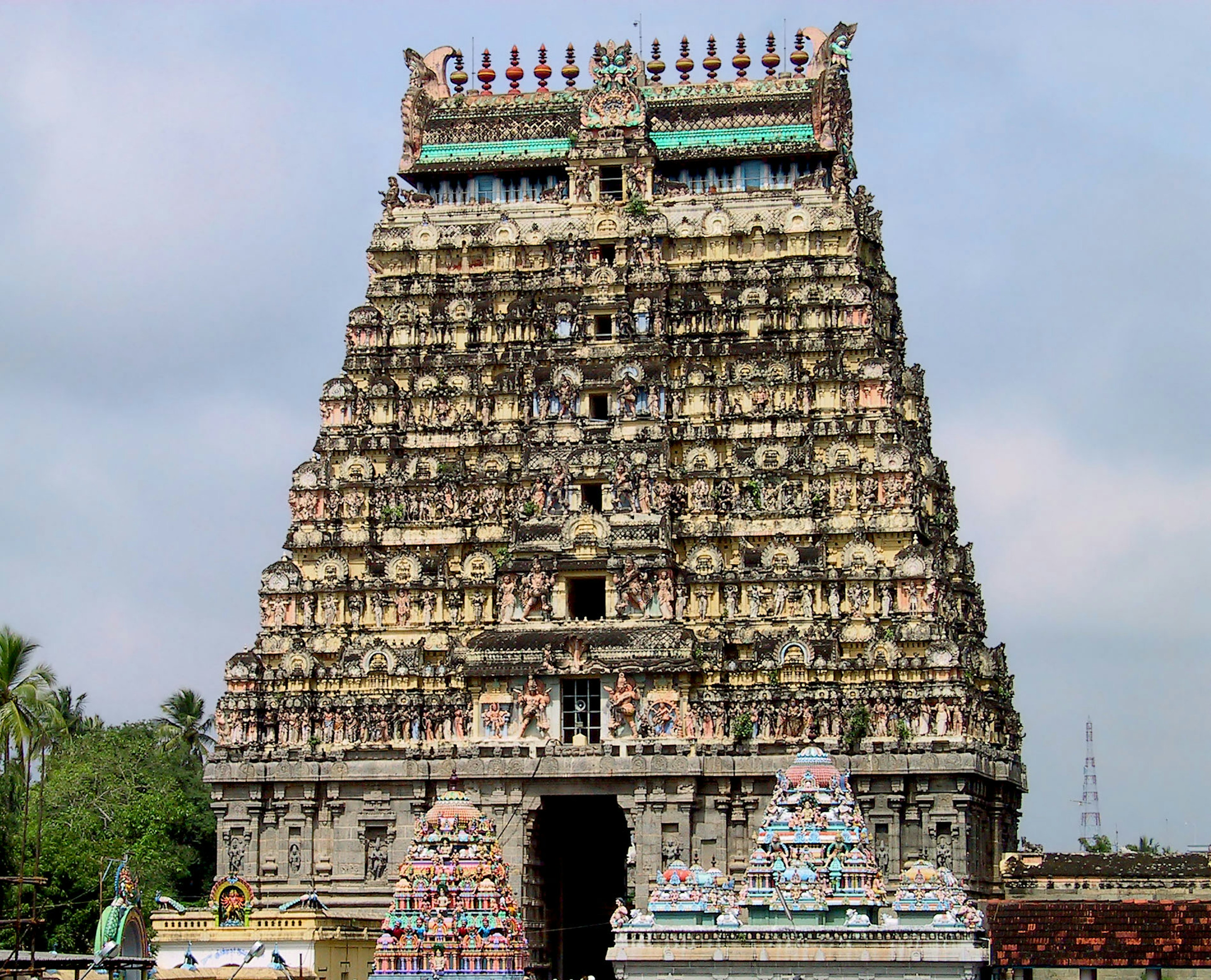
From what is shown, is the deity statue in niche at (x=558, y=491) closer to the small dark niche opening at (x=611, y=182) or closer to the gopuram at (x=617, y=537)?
the gopuram at (x=617, y=537)

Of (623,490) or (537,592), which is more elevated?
(623,490)

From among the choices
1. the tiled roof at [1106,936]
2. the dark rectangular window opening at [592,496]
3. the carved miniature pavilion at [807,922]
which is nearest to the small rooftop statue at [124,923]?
the carved miniature pavilion at [807,922]

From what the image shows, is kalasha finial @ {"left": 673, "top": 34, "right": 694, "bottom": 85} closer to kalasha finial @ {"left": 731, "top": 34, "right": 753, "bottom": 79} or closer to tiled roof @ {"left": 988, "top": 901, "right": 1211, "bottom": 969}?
kalasha finial @ {"left": 731, "top": 34, "right": 753, "bottom": 79}

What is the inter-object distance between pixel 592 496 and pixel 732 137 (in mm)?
15484

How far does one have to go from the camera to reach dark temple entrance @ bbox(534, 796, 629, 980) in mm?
77062

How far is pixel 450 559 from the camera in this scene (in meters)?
80.4

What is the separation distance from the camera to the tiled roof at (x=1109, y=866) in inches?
2881

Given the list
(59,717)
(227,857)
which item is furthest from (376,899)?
(59,717)

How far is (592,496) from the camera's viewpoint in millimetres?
78625

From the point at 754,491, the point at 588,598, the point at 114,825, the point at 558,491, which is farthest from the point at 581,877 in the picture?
the point at 114,825

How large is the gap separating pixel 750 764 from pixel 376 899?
497 inches

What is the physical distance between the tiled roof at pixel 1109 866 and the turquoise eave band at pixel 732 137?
27.1 meters

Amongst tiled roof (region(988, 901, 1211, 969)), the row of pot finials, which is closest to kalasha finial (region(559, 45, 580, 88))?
the row of pot finials

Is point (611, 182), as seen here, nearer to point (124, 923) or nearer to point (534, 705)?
point (534, 705)
